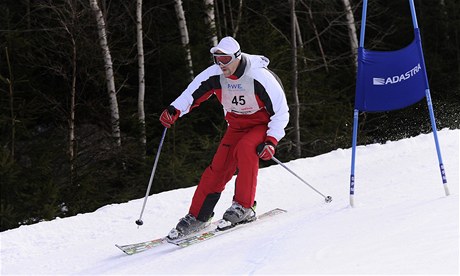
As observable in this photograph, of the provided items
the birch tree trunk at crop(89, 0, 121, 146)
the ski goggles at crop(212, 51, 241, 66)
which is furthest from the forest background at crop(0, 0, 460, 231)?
the ski goggles at crop(212, 51, 241, 66)

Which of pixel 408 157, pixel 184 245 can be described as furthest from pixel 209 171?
pixel 408 157

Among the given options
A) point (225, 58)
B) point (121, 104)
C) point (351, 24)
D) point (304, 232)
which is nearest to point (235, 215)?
point (304, 232)

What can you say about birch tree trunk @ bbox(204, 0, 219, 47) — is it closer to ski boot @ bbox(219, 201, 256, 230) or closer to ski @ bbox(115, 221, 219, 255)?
ski boot @ bbox(219, 201, 256, 230)

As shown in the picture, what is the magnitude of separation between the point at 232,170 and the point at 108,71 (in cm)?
612

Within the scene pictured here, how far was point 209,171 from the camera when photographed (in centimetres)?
479

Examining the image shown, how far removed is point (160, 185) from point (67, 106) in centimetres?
312

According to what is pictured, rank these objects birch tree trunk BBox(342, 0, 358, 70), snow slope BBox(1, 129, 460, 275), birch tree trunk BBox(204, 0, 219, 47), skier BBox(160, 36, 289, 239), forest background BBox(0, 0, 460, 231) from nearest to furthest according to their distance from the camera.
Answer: snow slope BBox(1, 129, 460, 275)
skier BBox(160, 36, 289, 239)
forest background BBox(0, 0, 460, 231)
birch tree trunk BBox(204, 0, 219, 47)
birch tree trunk BBox(342, 0, 358, 70)

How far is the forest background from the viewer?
8.55 metres

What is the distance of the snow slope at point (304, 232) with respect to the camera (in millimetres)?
3164

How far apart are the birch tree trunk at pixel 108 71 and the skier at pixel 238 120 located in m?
5.43

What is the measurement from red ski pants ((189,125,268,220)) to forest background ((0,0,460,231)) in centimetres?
351

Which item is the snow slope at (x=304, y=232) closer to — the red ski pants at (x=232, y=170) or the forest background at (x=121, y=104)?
the red ski pants at (x=232, y=170)

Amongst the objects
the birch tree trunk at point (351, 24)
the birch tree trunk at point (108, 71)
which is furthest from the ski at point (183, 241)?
the birch tree trunk at point (351, 24)

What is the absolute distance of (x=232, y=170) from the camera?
483 cm
